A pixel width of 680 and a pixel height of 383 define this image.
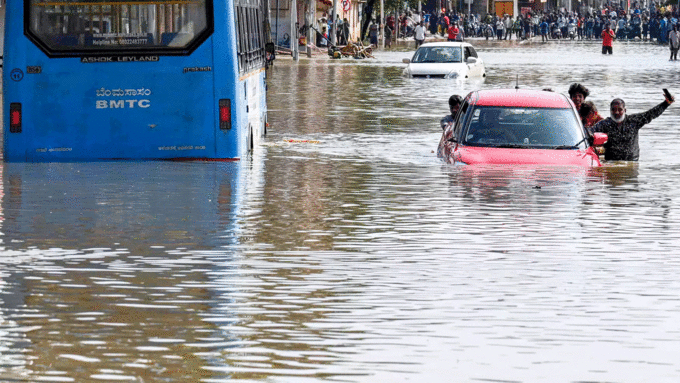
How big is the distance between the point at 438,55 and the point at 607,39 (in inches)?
1033

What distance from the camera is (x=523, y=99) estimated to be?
1653 centimetres

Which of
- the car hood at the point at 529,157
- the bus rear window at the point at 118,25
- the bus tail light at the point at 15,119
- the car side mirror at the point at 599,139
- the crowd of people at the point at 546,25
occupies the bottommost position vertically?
the crowd of people at the point at 546,25

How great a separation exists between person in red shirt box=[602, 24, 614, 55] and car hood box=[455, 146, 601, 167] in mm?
52966

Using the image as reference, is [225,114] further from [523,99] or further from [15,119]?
[523,99]

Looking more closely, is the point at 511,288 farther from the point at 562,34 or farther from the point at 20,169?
the point at 562,34

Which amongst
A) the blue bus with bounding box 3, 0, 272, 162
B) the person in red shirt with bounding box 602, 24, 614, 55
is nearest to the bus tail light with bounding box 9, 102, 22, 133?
the blue bus with bounding box 3, 0, 272, 162

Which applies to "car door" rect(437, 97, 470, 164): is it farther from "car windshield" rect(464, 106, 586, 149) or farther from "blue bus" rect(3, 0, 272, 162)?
"blue bus" rect(3, 0, 272, 162)

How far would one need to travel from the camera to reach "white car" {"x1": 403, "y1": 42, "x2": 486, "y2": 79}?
42.6 meters

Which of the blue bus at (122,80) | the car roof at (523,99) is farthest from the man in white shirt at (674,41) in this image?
the blue bus at (122,80)

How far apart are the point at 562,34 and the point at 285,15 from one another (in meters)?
43.1

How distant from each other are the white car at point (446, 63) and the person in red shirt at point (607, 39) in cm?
2424

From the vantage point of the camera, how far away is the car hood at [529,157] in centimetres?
1556

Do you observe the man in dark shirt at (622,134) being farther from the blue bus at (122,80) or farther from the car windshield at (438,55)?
the car windshield at (438,55)

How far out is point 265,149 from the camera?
20.3 metres
